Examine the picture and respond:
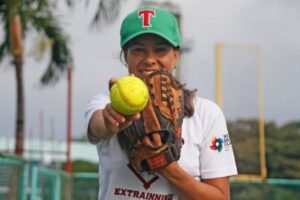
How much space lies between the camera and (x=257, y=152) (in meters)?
17.0

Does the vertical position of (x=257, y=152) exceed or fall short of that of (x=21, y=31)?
it falls short

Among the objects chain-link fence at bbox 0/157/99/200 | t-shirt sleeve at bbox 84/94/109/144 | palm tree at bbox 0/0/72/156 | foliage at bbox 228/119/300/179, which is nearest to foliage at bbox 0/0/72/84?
palm tree at bbox 0/0/72/156

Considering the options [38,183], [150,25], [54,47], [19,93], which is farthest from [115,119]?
[54,47]

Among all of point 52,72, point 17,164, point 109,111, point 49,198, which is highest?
point 52,72

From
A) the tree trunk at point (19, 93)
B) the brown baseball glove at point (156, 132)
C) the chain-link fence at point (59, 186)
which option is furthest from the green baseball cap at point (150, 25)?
the tree trunk at point (19, 93)

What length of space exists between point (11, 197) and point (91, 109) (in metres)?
7.03

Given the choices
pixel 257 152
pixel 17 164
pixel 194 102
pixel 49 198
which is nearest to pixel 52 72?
pixel 49 198

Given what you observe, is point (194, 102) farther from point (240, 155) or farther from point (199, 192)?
point (240, 155)

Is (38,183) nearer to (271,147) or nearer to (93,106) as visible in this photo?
(93,106)

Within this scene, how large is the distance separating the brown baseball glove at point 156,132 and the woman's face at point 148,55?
0.06m

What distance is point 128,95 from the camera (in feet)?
7.45

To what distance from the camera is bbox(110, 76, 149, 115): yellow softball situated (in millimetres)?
2279

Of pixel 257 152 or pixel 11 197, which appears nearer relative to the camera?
pixel 11 197

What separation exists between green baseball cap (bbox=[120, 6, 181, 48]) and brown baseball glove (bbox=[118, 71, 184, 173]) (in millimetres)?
163
